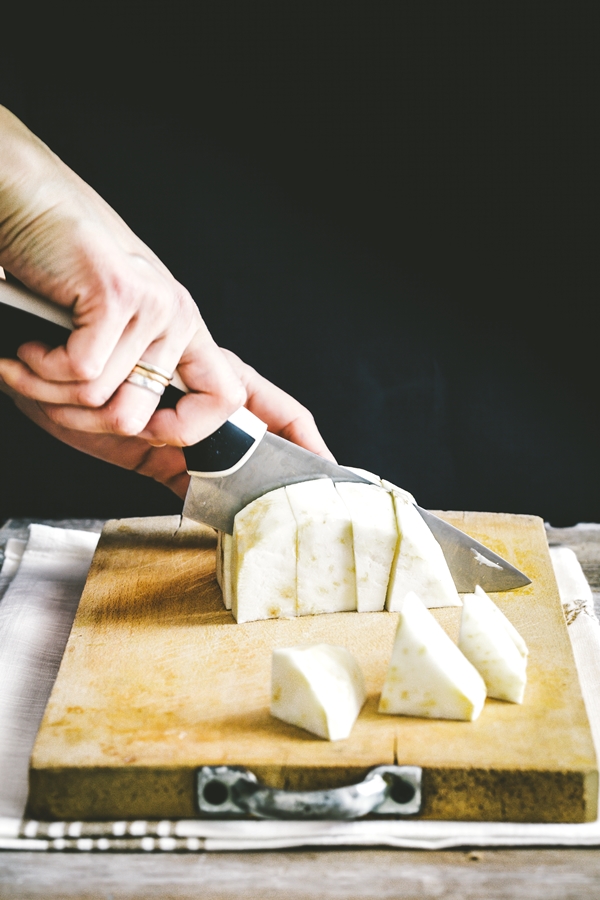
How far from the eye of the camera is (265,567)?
6.86ft

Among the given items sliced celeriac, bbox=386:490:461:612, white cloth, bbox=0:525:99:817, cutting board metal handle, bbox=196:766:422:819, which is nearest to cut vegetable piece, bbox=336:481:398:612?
sliced celeriac, bbox=386:490:461:612

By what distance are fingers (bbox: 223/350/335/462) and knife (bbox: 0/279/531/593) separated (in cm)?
43

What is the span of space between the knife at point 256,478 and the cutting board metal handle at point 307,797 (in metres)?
0.78

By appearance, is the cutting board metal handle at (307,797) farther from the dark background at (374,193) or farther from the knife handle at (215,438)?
the dark background at (374,193)

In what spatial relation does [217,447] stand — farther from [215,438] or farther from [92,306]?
[92,306]

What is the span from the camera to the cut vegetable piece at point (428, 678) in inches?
64.3

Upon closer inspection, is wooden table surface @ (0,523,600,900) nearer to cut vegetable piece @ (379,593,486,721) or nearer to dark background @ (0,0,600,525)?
A: cut vegetable piece @ (379,593,486,721)

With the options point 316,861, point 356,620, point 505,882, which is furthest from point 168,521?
A: point 505,882

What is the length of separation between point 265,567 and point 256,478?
0.25 m

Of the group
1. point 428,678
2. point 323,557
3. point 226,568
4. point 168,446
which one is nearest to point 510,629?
point 428,678

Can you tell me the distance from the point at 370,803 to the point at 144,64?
255 cm

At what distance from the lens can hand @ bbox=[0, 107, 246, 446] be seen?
6.02 feet

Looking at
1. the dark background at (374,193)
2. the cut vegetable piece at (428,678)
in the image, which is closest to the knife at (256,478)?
the cut vegetable piece at (428,678)

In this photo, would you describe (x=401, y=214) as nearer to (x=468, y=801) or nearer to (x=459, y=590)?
(x=459, y=590)
